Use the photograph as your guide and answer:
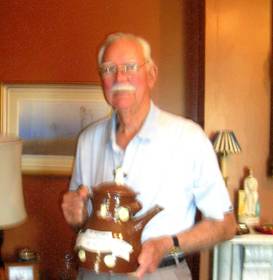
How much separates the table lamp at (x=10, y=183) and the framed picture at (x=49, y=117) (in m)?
0.49

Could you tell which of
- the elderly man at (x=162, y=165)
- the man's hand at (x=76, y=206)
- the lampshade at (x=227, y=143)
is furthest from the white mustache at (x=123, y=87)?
the lampshade at (x=227, y=143)

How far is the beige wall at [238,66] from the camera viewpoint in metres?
2.10

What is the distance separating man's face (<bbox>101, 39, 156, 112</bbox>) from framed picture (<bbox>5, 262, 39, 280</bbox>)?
109cm

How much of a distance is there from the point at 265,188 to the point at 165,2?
1017 mm

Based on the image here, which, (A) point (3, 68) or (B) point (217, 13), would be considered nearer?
(B) point (217, 13)

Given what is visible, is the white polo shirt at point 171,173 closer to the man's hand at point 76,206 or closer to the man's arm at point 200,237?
the man's arm at point 200,237

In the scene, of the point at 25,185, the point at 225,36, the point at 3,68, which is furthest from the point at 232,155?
the point at 3,68

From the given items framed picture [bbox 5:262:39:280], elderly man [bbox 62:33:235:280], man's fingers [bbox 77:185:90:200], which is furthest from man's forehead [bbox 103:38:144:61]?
framed picture [bbox 5:262:39:280]

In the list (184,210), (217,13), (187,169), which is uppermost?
(217,13)

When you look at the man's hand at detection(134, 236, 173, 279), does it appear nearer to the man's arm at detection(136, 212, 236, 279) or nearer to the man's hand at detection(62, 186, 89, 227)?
the man's arm at detection(136, 212, 236, 279)

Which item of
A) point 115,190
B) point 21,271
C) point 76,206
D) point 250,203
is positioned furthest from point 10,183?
point 250,203

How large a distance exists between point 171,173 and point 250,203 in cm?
89

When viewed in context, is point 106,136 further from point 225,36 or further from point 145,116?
point 225,36

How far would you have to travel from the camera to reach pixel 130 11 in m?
2.26
